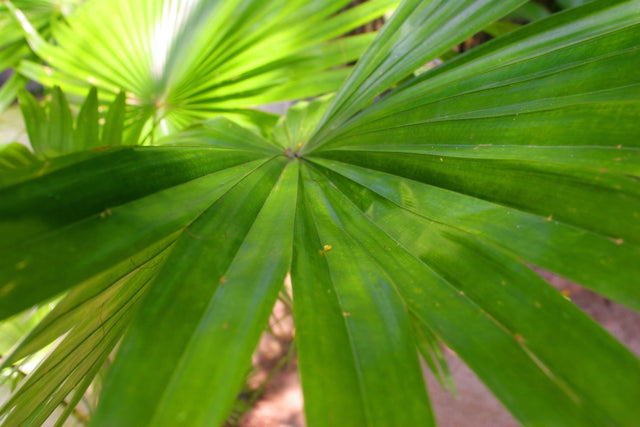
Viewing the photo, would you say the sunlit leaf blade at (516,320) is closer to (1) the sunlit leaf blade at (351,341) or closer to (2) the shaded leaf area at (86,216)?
(1) the sunlit leaf blade at (351,341)

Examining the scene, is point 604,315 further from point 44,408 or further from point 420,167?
point 44,408

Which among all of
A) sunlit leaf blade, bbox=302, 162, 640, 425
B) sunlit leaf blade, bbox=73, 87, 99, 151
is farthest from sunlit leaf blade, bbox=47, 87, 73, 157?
sunlit leaf blade, bbox=302, 162, 640, 425

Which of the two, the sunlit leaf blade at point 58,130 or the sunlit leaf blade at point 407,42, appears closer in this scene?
the sunlit leaf blade at point 407,42

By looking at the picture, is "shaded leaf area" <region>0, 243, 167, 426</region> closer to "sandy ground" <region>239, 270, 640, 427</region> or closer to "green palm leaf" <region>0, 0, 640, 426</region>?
"green palm leaf" <region>0, 0, 640, 426</region>

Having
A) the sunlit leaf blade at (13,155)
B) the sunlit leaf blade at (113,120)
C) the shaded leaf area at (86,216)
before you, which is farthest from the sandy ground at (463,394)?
the shaded leaf area at (86,216)

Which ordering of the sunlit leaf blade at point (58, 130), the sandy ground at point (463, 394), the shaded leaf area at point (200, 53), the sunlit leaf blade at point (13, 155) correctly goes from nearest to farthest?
the sunlit leaf blade at point (13, 155)
the sunlit leaf blade at point (58, 130)
the shaded leaf area at point (200, 53)
the sandy ground at point (463, 394)

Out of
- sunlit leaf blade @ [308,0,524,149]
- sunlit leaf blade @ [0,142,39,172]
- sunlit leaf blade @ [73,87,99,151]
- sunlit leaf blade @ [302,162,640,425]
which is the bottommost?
sunlit leaf blade @ [302,162,640,425]

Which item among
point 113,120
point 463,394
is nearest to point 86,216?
point 113,120
